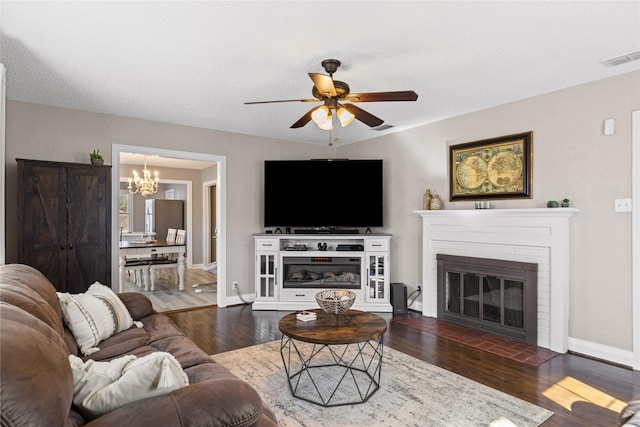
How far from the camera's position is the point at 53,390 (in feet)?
3.13

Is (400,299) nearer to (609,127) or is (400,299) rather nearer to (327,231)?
(327,231)

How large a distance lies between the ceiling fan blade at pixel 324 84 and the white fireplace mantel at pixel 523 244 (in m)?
2.32

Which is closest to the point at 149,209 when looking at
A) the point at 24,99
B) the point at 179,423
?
the point at 24,99

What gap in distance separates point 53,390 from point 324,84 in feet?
7.14

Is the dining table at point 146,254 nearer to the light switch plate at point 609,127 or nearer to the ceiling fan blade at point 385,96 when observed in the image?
the ceiling fan blade at point 385,96

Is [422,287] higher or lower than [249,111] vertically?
lower

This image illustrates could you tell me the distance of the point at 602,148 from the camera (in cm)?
325

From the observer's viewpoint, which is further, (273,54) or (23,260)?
(23,260)

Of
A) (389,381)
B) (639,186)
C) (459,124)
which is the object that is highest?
(459,124)

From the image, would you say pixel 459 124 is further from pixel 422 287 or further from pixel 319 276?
pixel 319 276

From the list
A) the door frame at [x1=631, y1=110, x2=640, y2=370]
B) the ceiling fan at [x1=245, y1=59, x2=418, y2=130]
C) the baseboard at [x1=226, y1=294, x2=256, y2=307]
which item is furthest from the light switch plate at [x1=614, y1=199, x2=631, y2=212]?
the baseboard at [x1=226, y1=294, x2=256, y2=307]

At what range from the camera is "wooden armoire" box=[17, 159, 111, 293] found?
11.4 ft

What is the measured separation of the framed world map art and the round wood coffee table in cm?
219

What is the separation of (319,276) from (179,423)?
A: 13.3 feet
